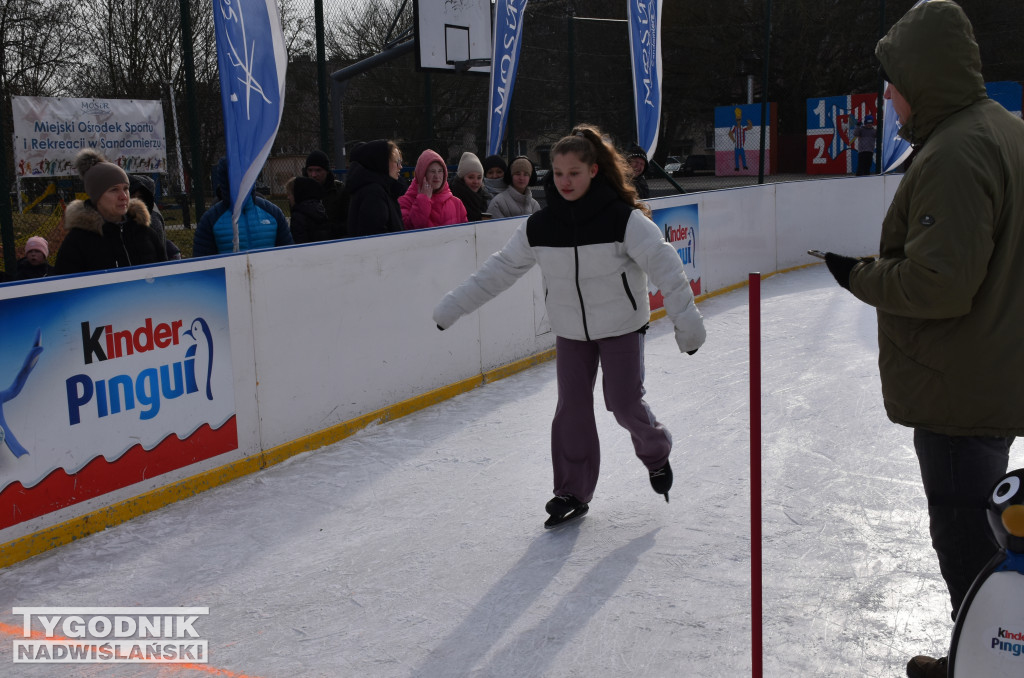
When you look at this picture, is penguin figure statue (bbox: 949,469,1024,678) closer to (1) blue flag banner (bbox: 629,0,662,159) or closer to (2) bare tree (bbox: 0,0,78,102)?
(2) bare tree (bbox: 0,0,78,102)

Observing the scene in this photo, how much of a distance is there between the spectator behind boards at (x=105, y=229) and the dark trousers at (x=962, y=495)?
367 centimetres

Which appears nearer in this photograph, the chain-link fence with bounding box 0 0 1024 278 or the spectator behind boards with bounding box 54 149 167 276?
the spectator behind boards with bounding box 54 149 167 276

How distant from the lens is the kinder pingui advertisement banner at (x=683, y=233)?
29.6ft

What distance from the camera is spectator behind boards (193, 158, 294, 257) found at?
558 centimetres

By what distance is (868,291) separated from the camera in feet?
7.48

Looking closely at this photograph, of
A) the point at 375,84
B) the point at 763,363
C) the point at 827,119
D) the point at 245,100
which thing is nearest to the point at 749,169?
the point at 827,119

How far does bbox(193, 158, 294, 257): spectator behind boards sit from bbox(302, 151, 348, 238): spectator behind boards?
534 millimetres

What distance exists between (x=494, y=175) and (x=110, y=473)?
432 centimetres

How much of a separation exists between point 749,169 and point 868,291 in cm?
2107

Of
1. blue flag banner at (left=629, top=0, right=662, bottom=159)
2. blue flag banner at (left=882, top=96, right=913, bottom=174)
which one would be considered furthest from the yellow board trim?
blue flag banner at (left=882, top=96, right=913, bottom=174)

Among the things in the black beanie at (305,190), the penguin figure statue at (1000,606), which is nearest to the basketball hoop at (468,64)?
the black beanie at (305,190)

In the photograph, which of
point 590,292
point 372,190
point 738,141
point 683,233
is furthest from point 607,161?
point 738,141

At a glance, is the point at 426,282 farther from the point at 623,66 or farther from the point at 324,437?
the point at 623,66

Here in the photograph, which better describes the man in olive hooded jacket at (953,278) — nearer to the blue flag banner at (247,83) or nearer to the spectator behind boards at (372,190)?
the blue flag banner at (247,83)
